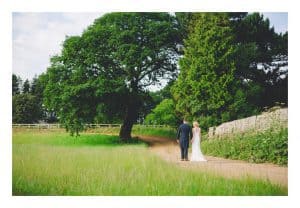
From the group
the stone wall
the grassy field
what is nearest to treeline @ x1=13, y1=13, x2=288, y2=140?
the stone wall

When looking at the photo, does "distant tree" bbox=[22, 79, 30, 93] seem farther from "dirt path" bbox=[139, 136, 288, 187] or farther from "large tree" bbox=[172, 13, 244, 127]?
"large tree" bbox=[172, 13, 244, 127]

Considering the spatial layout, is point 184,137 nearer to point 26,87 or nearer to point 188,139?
point 188,139

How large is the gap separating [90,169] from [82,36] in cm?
324

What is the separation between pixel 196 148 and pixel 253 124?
149cm

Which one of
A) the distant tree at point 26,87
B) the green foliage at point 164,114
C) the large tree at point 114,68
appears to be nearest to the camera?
the distant tree at point 26,87

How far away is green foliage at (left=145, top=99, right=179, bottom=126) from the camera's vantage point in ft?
34.2

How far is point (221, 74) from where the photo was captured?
10617 mm

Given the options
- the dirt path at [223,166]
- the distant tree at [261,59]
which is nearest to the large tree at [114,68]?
the dirt path at [223,166]

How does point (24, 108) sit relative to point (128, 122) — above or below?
above

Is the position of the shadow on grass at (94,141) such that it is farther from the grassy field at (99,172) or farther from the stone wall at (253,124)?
the stone wall at (253,124)

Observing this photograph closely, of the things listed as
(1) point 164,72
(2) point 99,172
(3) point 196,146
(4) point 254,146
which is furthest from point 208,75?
(2) point 99,172

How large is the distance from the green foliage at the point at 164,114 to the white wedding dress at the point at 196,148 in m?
0.54

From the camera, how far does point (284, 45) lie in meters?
10.2

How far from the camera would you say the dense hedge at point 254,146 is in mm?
9945
